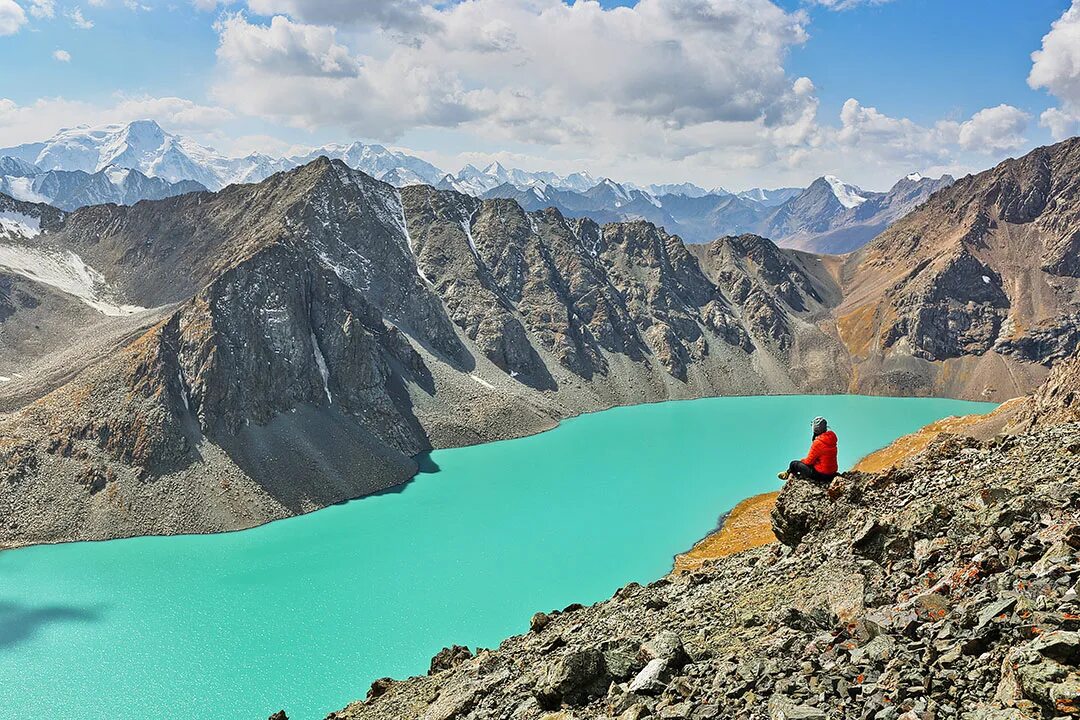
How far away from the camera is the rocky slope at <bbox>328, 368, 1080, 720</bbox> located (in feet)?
33.2

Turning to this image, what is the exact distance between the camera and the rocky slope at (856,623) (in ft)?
33.2

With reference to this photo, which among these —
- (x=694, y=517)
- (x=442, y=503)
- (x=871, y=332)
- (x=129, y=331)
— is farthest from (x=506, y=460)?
(x=871, y=332)

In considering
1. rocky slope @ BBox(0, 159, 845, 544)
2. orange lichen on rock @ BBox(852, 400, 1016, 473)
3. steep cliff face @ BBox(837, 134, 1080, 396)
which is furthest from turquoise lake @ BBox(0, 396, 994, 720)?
steep cliff face @ BBox(837, 134, 1080, 396)

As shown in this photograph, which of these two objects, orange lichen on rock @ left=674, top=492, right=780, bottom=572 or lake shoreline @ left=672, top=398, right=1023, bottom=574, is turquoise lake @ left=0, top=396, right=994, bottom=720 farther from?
lake shoreline @ left=672, top=398, right=1023, bottom=574

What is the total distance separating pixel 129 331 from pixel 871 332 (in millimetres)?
171361

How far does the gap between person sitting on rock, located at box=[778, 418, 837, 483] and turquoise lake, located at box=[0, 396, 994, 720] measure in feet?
102

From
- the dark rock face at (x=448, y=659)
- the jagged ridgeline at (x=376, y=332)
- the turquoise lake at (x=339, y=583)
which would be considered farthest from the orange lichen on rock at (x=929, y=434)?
the dark rock face at (x=448, y=659)

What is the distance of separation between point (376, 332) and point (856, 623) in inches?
4127

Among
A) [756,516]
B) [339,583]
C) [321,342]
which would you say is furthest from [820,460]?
[321,342]

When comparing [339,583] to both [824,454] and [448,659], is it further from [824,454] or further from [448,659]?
[824,454]

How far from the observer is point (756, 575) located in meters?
20.9

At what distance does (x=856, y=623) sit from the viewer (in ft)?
42.8

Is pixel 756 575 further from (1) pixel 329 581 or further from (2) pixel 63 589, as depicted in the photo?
(2) pixel 63 589

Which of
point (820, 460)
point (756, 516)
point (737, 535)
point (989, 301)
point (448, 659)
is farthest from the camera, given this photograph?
point (989, 301)
